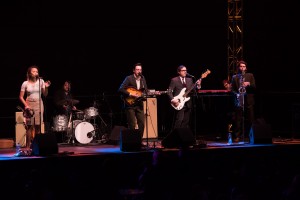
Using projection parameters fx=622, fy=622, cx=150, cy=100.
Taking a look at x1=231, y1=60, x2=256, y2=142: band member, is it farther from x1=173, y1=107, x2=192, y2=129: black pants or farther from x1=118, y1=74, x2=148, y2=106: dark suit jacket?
x1=118, y1=74, x2=148, y2=106: dark suit jacket

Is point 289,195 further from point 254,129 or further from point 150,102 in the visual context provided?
point 150,102

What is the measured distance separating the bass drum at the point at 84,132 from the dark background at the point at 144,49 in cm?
207

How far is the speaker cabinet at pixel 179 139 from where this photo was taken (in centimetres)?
1373

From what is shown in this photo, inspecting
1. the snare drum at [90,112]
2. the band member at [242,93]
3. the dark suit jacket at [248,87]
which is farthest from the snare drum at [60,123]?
the dark suit jacket at [248,87]

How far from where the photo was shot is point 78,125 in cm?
1698

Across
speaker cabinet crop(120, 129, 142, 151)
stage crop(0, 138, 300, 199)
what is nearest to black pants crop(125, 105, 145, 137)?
speaker cabinet crop(120, 129, 142, 151)

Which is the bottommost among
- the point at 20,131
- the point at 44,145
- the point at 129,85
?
the point at 44,145

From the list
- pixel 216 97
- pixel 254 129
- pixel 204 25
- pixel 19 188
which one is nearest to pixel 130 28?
pixel 204 25

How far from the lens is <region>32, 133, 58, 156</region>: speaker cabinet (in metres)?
12.5

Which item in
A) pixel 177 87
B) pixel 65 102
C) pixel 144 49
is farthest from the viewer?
pixel 144 49

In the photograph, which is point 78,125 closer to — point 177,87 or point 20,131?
point 20,131

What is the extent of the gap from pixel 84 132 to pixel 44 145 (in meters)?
4.49

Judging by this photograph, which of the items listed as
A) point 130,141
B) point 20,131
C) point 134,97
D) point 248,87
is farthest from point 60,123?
point 248,87

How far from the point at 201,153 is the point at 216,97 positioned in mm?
5327
